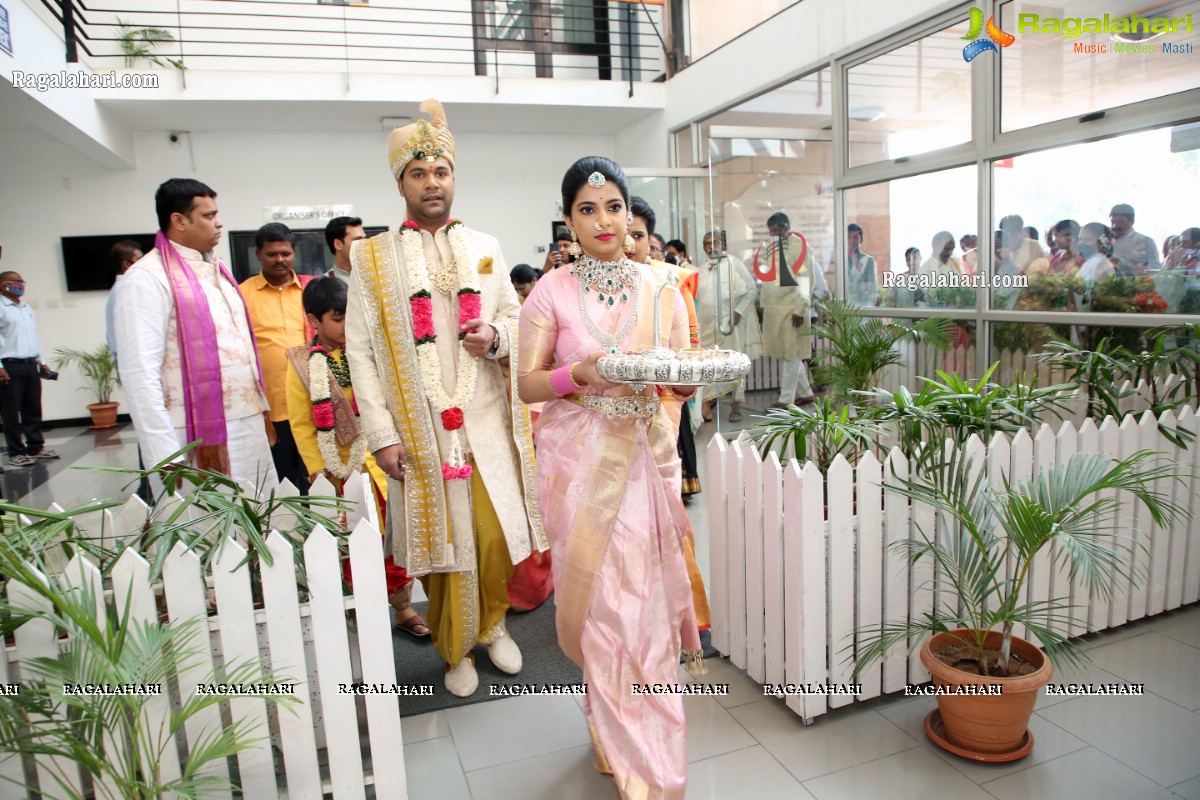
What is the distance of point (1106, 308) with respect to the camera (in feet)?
12.9

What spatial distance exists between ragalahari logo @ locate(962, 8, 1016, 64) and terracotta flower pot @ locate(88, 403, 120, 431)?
363 inches

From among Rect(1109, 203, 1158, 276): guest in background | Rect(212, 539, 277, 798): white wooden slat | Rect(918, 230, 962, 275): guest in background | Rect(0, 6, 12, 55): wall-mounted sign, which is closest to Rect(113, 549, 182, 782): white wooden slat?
Rect(212, 539, 277, 798): white wooden slat

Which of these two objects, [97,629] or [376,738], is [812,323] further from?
[97,629]

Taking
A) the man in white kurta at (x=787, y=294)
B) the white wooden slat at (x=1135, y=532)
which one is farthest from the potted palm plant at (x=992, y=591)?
the man in white kurta at (x=787, y=294)

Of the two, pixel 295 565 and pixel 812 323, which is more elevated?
pixel 812 323

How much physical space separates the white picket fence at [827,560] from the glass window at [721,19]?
5.00 meters

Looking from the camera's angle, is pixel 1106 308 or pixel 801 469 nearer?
pixel 801 469

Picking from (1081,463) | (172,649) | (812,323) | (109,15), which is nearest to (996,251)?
(812,323)

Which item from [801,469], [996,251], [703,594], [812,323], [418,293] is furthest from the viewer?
[812,323]

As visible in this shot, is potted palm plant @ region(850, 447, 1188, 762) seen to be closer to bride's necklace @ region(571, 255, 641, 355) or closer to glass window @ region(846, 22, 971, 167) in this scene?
bride's necklace @ region(571, 255, 641, 355)

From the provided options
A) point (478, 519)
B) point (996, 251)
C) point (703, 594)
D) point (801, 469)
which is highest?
point (996, 251)

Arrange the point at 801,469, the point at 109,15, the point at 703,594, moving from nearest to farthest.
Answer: the point at 801,469
the point at 703,594
the point at 109,15

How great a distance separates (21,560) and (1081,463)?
2.45 meters

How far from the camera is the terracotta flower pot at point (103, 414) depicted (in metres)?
8.99
